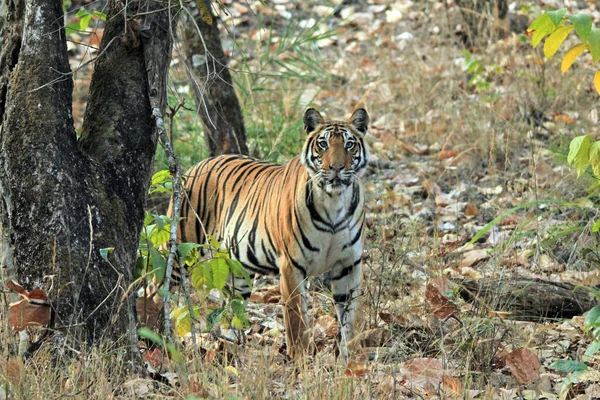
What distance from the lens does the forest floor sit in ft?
11.0

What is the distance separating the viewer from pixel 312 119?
4.89 meters

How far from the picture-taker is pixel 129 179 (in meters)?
3.64

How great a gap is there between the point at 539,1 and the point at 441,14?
1144 millimetres

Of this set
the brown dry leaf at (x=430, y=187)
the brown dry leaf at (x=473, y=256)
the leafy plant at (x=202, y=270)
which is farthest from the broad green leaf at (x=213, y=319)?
the brown dry leaf at (x=430, y=187)

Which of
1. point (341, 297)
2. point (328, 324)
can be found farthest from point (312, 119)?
point (328, 324)

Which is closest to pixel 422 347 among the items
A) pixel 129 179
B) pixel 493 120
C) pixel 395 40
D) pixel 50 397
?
pixel 129 179

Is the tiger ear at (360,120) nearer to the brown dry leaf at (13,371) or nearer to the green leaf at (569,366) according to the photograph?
the green leaf at (569,366)

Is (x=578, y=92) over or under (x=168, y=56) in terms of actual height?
under

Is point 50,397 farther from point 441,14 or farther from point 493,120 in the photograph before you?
point 441,14

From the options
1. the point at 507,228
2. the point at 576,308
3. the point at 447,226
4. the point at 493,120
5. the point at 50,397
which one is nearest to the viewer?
the point at 50,397

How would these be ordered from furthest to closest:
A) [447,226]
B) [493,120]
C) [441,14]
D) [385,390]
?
[441,14], [493,120], [447,226], [385,390]

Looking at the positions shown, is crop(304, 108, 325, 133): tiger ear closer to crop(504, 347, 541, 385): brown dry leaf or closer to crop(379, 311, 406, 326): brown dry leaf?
crop(379, 311, 406, 326): brown dry leaf

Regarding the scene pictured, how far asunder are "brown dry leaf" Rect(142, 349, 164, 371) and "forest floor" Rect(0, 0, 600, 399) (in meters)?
0.02

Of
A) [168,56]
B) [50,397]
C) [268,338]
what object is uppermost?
[168,56]
